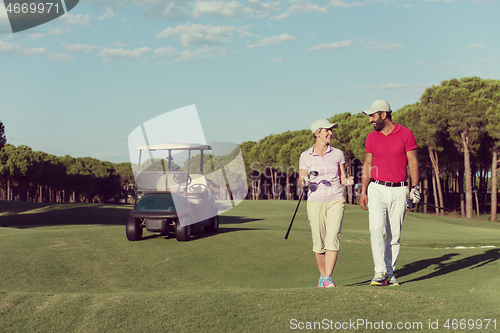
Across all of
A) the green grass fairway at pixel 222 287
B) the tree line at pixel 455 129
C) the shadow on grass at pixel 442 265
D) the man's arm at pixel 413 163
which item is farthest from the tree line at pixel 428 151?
the man's arm at pixel 413 163

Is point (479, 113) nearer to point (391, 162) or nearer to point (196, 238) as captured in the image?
point (196, 238)

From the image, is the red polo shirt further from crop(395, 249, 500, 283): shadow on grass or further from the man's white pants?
crop(395, 249, 500, 283): shadow on grass

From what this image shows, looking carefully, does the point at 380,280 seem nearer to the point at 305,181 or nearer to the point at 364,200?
the point at 364,200

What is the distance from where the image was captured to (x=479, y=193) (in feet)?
180

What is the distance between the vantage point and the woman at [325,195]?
6402 millimetres

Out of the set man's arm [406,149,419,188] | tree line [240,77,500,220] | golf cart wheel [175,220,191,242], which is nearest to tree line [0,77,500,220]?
tree line [240,77,500,220]

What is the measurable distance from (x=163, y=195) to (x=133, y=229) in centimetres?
137

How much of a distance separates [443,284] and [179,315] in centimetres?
423

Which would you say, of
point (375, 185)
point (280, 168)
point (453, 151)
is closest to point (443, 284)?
point (375, 185)

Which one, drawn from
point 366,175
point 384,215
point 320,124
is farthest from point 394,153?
point 320,124

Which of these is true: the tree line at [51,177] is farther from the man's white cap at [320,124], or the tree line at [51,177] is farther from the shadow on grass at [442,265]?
the man's white cap at [320,124]

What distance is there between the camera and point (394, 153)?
6379 millimetres

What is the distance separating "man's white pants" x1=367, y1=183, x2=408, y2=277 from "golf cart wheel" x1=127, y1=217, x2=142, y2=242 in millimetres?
8112

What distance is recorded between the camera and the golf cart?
1244 centimetres
